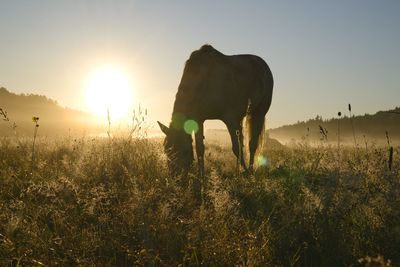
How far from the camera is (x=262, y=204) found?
15.9ft

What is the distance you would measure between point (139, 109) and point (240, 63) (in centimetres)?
309

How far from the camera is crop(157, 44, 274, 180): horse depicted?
247 inches

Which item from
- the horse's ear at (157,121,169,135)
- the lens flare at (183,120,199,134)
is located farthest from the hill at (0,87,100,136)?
the horse's ear at (157,121,169,135)

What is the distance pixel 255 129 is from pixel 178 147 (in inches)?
170

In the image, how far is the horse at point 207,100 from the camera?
20.6ft

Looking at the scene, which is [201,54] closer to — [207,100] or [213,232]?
[207,100]

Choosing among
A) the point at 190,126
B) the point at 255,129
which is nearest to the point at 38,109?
the point at 255,129

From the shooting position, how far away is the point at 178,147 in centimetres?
621

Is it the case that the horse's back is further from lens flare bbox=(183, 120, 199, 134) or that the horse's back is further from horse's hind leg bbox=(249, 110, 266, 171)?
horse's hind leg bbox=(249, 110, 266, 171)

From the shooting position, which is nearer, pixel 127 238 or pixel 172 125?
pixel 127 238

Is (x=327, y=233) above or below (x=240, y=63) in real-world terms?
below

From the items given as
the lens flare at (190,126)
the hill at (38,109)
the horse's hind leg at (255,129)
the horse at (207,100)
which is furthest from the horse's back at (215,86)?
the hill at (38,109)

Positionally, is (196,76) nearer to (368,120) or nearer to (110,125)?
(110,125)

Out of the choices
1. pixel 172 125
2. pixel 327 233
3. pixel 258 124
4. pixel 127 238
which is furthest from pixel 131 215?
pixel 258 124
